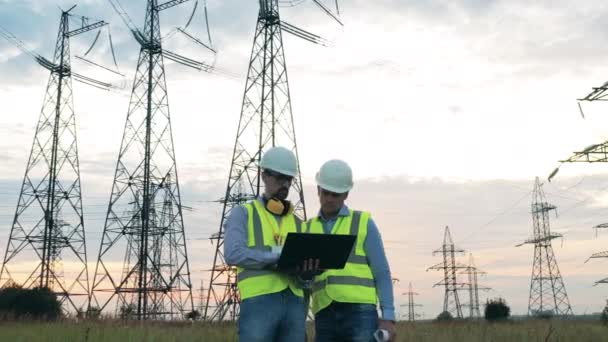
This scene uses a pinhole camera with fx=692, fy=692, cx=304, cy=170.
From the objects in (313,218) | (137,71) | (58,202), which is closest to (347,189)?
(313,218)

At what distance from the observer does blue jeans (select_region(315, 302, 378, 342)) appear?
5.08 m

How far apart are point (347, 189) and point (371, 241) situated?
44 cm

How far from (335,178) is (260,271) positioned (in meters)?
0.92

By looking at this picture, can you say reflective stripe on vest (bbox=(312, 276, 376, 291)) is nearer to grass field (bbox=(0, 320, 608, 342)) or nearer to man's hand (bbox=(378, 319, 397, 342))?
man's hand (bbox=(378, 319, 397, 342))

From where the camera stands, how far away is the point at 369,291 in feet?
17.1

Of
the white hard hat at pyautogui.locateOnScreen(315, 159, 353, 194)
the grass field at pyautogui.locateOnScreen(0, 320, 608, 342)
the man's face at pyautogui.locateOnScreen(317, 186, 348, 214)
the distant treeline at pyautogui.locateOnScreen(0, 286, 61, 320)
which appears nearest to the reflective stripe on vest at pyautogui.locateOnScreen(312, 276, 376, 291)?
the man's face at pyautogui.locateOnScreen(317, 186, 348, 214)

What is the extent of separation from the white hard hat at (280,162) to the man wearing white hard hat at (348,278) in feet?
0.87

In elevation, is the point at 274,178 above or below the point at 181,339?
above

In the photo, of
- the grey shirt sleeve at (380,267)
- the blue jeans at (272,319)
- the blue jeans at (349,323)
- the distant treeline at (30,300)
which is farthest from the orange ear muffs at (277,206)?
the distant treeline at (30,300)

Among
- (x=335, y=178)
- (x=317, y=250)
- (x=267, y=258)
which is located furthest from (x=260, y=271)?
(x=335, y=178)

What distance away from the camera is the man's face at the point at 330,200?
5.31 m

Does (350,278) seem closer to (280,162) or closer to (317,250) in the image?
(317,250)

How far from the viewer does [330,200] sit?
5.32 meters

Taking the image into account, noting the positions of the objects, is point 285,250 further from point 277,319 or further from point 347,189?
point 347,189
